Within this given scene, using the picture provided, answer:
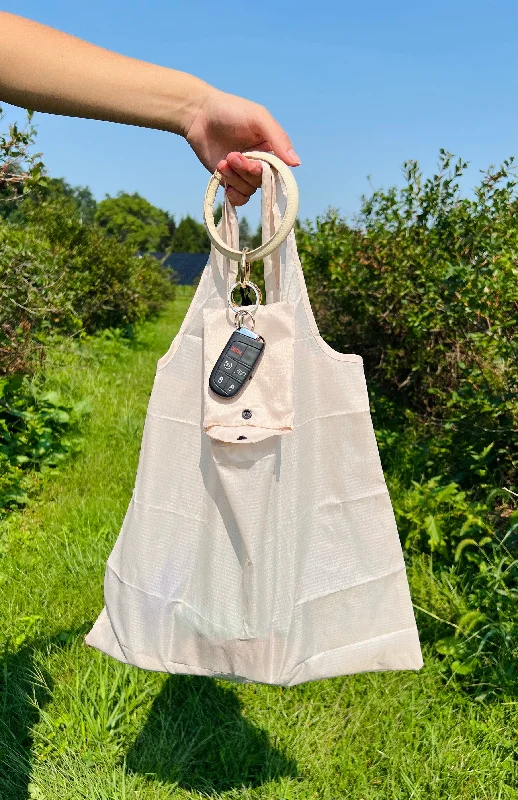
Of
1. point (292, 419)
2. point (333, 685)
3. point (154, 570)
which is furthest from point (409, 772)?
point (292, 419)

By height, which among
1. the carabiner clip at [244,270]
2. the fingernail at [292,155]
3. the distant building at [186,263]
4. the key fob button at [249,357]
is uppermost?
the distant building at [186,263]

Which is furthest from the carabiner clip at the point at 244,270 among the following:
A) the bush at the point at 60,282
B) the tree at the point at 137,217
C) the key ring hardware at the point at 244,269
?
the tree at the point at 137,217

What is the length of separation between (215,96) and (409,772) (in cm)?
201

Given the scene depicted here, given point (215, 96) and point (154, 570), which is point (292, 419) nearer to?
point (154, 570)

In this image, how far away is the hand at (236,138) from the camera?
1396 millimetres

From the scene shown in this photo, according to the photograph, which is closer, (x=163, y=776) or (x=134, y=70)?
(x=134, y=70)

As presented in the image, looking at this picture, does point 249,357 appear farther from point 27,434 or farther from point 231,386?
point 27,434

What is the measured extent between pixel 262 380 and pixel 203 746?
4.59ft

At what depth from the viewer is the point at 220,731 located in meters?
2.19

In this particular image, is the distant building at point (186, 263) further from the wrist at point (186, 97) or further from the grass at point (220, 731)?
the wrist at point (186, 97)

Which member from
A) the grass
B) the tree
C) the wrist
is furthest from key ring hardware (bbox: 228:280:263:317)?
the tree

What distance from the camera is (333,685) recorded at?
7.92 ft

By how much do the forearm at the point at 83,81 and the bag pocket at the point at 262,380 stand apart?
0.47 meters

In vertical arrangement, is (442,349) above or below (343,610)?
above
